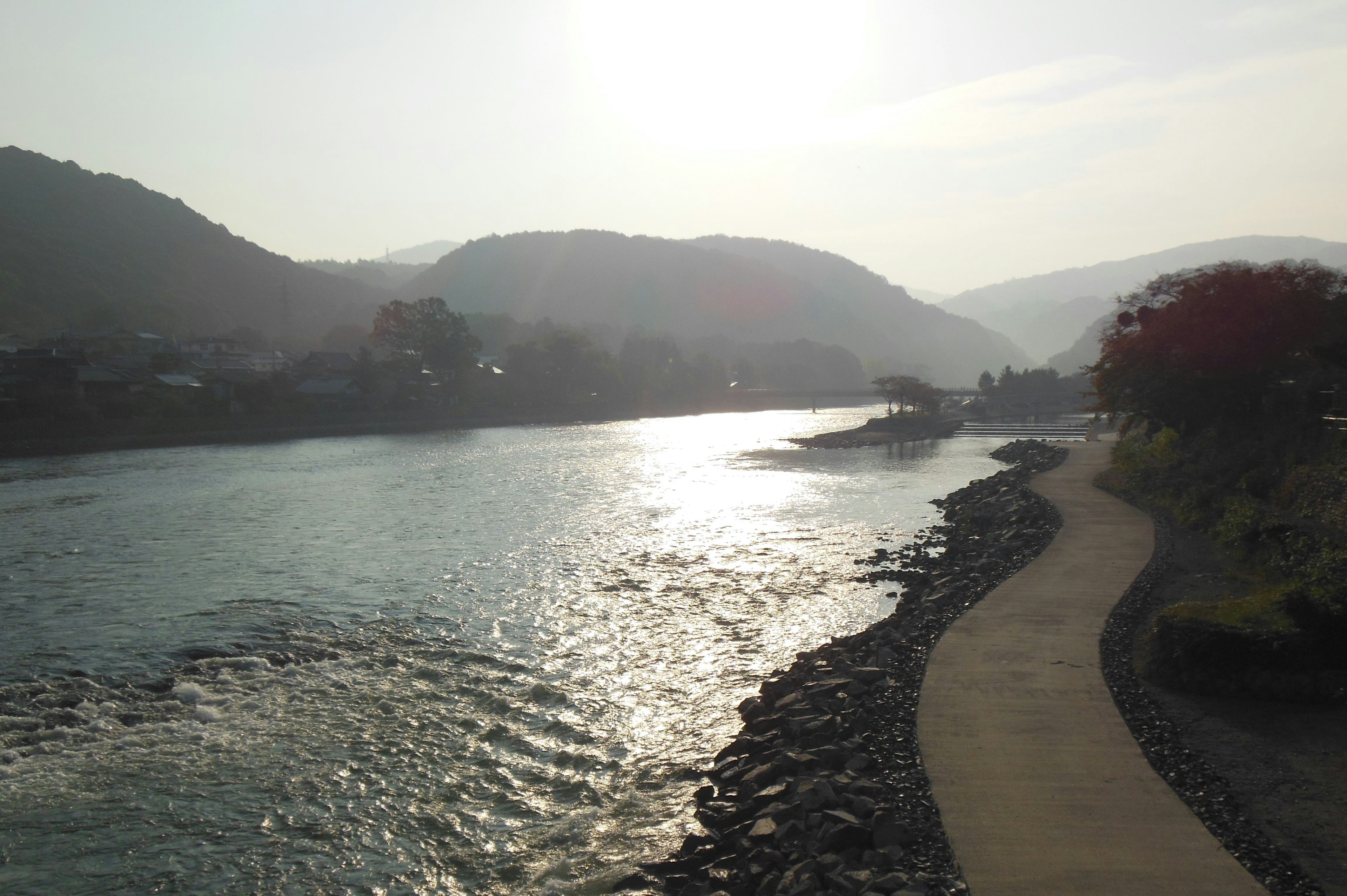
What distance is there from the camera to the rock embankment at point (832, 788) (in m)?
6.34

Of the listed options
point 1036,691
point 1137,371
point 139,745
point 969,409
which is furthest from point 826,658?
point 969,409

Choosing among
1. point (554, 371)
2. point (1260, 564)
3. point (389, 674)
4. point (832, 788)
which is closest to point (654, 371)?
point (554, 371)

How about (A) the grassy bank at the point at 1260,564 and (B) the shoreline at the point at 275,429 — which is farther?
(B) the shoreline at the point at 275,429

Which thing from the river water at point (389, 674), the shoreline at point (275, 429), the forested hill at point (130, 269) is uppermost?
the forested hill at point (130, 269)

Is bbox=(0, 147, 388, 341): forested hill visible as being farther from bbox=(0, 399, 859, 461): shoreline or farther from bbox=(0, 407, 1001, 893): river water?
bbox=(0, 407, 1001, 893): river water

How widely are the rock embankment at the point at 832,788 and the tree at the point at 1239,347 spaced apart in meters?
12.8

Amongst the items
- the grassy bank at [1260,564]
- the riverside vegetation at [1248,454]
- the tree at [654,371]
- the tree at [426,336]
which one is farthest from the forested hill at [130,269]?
the grassy bank at [1260,564]

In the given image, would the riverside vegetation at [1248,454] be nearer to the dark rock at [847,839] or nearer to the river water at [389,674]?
the dark rock at [847,839]

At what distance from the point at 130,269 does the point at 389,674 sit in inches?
6527

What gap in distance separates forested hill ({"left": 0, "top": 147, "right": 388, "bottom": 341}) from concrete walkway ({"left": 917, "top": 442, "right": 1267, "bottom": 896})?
421 ft

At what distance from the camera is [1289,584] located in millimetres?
10445

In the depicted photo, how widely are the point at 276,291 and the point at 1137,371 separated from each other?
18249cm

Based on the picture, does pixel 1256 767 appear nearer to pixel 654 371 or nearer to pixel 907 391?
pixel 907 391

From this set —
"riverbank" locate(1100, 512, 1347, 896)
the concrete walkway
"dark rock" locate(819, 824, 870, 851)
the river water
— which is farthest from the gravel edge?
the river water
